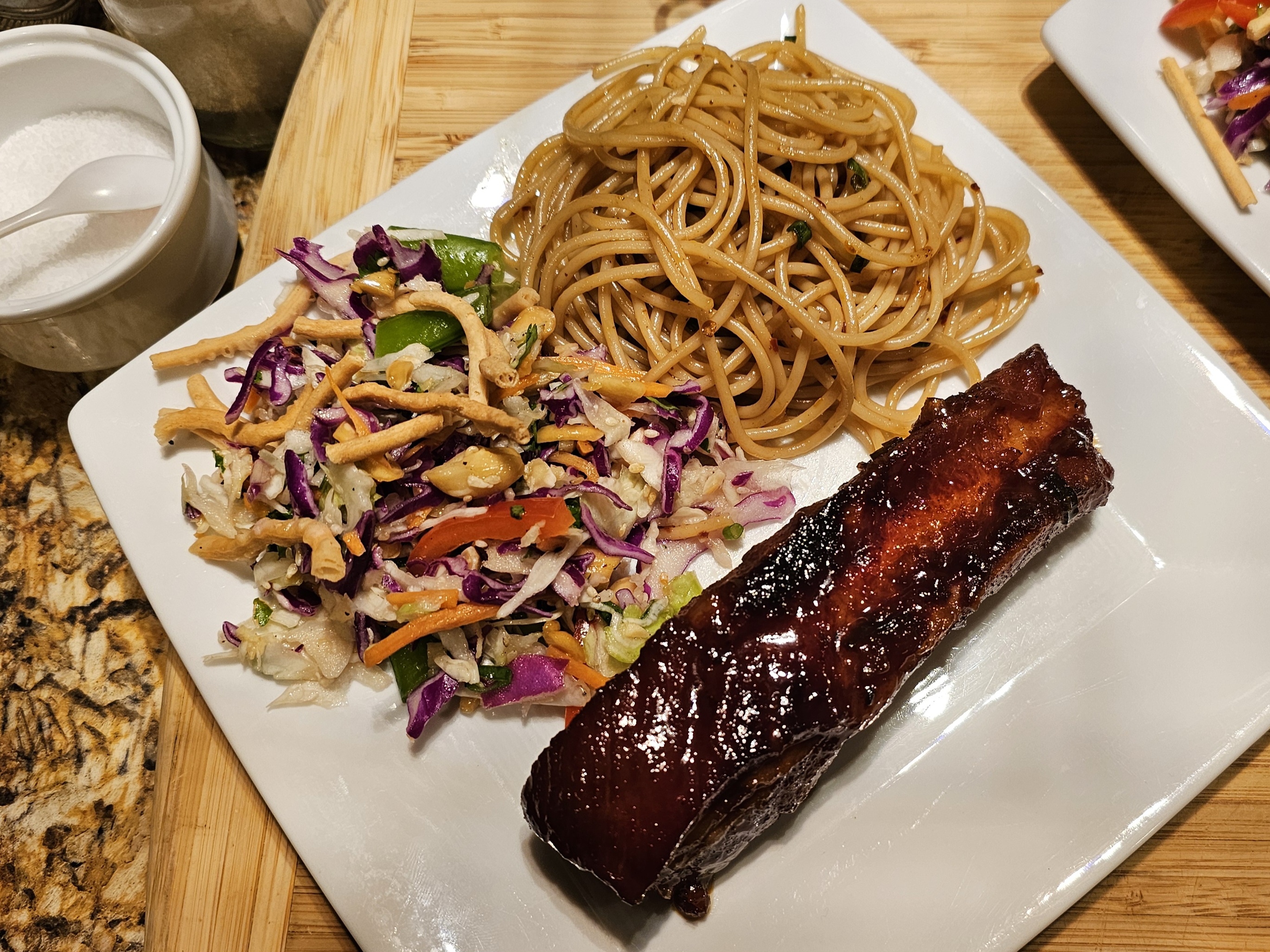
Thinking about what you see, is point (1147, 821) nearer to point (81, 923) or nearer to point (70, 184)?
point (81, 923)

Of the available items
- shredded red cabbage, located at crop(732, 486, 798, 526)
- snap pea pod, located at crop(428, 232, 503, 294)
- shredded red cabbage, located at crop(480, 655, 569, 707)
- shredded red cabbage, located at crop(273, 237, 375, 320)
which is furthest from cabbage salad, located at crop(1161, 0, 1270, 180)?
shredded red cabbage, located at crop(273, 237, 375, 320)

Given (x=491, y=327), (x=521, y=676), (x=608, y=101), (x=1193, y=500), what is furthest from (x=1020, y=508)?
(x=608, y=101)

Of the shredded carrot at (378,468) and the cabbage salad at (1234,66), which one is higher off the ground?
the cabbage salad at (1234,66)

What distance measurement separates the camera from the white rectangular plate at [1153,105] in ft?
10.00

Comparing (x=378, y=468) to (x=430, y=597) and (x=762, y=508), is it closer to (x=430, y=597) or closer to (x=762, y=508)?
(x=430, y=597)

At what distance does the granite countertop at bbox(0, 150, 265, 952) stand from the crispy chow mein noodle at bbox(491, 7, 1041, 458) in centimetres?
220

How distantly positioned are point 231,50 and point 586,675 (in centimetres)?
318

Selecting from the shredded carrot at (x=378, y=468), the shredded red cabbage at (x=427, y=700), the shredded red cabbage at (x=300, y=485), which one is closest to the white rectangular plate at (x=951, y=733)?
the shredded red cabbage at (x=427, y=700)

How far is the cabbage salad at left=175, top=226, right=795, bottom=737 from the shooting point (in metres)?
2.57

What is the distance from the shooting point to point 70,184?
3025mm

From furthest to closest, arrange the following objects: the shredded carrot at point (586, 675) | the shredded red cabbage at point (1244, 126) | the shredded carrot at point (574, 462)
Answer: the shredded red cabbage at point (1244, 126) < the shredded carrot at point (574, 462) < the shredded carrot at point (586, 675)

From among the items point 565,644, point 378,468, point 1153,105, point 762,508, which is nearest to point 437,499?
point 378,468

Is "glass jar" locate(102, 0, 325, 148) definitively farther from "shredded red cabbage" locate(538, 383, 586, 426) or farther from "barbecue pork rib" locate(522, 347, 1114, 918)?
"barbecue pork rib" locate(522, 347, 1114, 918)

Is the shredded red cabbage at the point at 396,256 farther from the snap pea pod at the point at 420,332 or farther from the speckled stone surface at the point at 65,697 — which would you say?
the speckled stone surface at the point at 65,697
